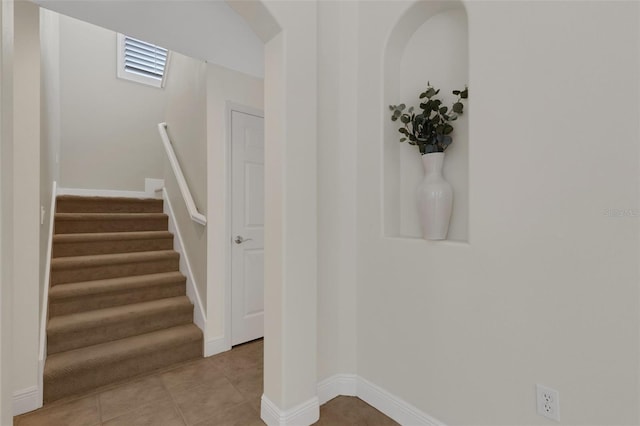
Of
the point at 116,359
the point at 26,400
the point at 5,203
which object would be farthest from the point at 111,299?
the point at 5,203

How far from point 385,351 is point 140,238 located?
8.48 ft

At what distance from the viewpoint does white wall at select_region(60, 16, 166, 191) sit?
13.2 feet

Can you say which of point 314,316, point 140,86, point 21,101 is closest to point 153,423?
point 314,316

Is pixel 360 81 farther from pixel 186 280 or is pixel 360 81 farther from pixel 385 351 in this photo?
pixel 186 280

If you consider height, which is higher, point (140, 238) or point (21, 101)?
point (21, 101)

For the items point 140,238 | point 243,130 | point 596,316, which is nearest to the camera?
point 596,316

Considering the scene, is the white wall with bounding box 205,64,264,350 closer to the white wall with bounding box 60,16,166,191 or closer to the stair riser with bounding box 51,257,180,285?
the stair riser with bounding box 51,257,180,285

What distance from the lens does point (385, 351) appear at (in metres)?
1.88

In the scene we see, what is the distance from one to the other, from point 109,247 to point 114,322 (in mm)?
887

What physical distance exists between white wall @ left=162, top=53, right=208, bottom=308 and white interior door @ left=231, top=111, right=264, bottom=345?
248mm

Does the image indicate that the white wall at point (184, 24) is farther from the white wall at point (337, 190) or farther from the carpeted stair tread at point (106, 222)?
the carpeted stair tread at point (106, 222)

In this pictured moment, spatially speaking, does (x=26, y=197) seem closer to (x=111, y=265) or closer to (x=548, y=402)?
(x=111, y=265)

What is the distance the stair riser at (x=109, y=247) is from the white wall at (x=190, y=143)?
276mm

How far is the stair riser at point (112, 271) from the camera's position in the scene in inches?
99.9
